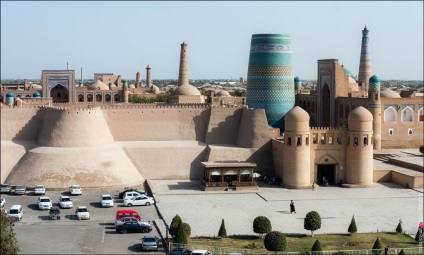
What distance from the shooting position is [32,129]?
111ft

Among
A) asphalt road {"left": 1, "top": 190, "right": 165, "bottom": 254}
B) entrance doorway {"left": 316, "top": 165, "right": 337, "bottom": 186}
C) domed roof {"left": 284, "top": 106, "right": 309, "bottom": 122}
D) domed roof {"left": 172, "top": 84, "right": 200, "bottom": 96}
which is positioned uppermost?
domed roof {"left": 172, "top": 84, "right": 200, "bottom": 96}

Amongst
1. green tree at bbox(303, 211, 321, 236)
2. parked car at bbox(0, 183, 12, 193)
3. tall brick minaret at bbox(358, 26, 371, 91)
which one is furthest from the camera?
tall brick minaret at bbox(358, 26, 371, 91)

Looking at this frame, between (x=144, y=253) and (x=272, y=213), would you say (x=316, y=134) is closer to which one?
(x=272, y=213)

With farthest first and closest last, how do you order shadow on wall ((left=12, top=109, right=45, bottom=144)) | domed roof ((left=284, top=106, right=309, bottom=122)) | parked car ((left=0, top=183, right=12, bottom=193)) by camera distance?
shadow on wall ((left=12, top=109, right=45, bottom=144)) < domed roof ((left=284, top=106, right=309, bottom=122)) < parked car ((left=0, top=183, right=12, bottom=193))

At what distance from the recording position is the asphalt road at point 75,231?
2038 cm

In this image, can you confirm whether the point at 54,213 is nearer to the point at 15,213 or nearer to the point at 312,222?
the point at 15,213

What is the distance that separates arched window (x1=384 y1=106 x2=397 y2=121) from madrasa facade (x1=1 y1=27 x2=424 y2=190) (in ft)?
4.70

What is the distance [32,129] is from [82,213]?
1062cm

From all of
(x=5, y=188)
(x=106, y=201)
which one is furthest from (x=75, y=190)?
(x=5, y=188)

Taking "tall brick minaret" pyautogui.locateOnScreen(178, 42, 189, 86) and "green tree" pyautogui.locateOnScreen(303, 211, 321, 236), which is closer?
"green tree" pyautogui.locateOnScreen(303, 211, 321, 236)

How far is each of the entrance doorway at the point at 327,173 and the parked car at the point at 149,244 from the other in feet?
46.2

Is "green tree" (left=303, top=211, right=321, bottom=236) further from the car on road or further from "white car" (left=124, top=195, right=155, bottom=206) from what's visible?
"white car" (left=124, top=195, right=155, bottom=206)

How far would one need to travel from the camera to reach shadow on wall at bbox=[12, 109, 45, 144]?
110 feet

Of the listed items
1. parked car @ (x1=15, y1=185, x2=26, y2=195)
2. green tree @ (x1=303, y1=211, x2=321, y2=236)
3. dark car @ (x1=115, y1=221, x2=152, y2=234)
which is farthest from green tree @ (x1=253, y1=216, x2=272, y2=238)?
parked car @ (x1=15, y1=185, x2=26, y2=195)
